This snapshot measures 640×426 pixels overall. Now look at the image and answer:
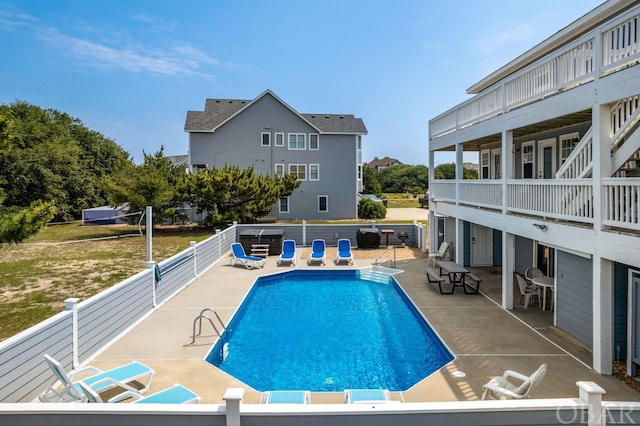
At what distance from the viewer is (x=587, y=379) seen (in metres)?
6.58

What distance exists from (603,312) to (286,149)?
28788 millimetres

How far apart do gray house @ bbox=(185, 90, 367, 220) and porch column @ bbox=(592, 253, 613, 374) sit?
91.0ft

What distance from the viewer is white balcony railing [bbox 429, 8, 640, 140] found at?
643cm

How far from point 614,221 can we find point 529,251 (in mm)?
7605

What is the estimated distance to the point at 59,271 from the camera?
1523 centimetres

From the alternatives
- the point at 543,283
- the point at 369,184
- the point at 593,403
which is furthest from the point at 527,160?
the point at 369,184

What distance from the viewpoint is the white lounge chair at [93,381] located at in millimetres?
5645

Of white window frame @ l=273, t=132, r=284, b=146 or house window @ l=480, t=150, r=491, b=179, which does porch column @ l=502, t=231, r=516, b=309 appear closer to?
house window @ l=480, t=150, r=491, b=179

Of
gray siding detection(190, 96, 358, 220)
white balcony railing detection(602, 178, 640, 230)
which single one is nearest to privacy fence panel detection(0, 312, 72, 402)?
white balcony railing detection(602, 178, 640, 230)

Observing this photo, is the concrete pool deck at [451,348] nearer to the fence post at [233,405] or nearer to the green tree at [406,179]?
the fence post at [233,405]

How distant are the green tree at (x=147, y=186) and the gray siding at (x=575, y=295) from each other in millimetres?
21554

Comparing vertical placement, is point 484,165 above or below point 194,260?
above

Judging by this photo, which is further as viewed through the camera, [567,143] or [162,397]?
[567,143]

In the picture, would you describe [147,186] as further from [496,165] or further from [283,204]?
[496,165]
